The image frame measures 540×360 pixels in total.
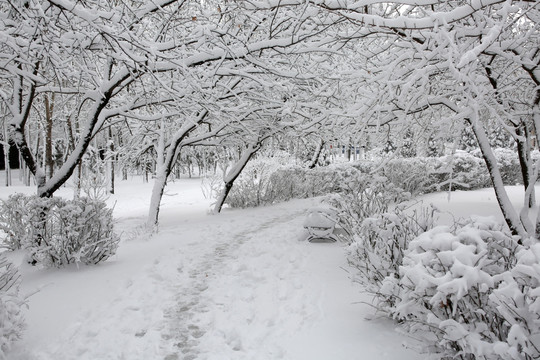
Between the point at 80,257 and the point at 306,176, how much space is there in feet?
40.7

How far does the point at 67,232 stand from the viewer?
226 inches

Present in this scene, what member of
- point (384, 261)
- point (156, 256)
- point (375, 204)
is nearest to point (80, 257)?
point (156, 256)

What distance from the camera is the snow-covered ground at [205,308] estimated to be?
363 centimetres

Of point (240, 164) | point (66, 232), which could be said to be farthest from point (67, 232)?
point (240, 164)

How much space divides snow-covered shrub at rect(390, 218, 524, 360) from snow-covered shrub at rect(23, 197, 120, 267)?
4.87 metres

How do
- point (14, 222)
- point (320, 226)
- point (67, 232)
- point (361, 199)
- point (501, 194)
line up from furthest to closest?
point (320, 226) < point (361, 199) < point (14, 222) < point (67, 232) < point (501, 194)

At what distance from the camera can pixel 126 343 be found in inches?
151

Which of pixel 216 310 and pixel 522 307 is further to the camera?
pixel 216 310

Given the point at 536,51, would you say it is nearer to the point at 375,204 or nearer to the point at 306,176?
the point at 375,204

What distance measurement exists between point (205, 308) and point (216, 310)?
16 cm

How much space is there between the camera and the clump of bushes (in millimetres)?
5750

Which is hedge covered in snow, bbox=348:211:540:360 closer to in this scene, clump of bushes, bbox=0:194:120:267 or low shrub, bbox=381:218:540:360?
low shrub, bbox=381:218:540:360

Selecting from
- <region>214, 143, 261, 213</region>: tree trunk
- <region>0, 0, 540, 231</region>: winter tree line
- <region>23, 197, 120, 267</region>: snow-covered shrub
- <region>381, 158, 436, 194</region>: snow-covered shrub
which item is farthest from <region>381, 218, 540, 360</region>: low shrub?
<region>381, 158, 436, 194</region>: snow-covered shrub

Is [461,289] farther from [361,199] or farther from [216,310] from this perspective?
[361,199]
